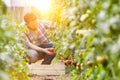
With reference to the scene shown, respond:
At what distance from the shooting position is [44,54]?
20.7 ft

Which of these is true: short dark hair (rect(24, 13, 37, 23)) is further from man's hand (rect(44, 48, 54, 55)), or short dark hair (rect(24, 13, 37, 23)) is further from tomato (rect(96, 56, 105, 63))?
tomato (rect(96, 56, 105, 63))

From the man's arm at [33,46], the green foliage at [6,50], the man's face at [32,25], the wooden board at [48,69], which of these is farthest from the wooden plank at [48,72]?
the green foliage at [6,50]

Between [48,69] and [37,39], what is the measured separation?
1.64ft

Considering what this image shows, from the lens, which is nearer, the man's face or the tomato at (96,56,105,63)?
the tomato at (96,56,105,63)

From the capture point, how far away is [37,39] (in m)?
6.24

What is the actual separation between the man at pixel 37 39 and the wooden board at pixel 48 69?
5.0 inches

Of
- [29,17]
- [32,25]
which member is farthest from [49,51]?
[29,17]

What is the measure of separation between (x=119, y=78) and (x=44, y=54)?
4.42 meters

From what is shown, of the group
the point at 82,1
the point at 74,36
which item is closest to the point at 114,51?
the point at 82,1

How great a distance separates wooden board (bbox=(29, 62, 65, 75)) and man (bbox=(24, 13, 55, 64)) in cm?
13

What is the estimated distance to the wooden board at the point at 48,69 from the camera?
19.9ft

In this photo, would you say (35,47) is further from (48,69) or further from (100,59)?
(100,59)

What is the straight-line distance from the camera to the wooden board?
6070 mm

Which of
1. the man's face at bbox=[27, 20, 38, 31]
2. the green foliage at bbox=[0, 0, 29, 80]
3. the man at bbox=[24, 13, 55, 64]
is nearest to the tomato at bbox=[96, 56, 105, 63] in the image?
the green foliage at bbox=[0, 0, 29, 80]
